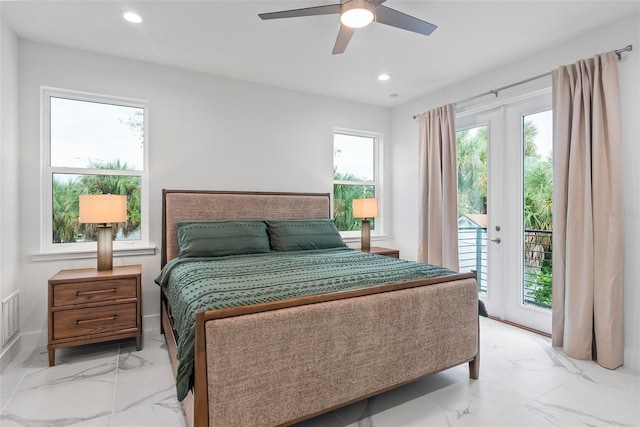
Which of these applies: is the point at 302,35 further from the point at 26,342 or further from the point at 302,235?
the point at 26,342

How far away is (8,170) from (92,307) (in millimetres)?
1237

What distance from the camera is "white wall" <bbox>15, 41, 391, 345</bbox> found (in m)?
2.91

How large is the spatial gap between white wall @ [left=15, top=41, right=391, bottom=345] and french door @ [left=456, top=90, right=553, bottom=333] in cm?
155

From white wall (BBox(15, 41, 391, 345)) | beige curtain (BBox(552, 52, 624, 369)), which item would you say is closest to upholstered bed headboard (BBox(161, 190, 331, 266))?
white wall (BBox(15, 41, 391, 345))

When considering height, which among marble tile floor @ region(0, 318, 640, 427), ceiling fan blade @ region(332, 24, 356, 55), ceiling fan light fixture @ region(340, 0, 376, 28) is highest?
ceiling fan blade @ region(332, 24, 356, 55)

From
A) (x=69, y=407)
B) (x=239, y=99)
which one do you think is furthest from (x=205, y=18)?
(x=69, y=407)

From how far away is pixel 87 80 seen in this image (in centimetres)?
312

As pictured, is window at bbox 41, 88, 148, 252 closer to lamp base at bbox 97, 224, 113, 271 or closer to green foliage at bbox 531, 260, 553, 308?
lamp base at bbox 97, 224, 113, 271

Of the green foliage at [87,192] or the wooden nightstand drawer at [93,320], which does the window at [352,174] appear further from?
the wooden nightstand drawer at [93,320]

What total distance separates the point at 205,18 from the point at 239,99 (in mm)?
1261

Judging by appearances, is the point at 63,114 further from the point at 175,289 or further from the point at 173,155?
the point at 175,289

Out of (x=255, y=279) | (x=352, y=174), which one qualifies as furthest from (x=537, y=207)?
(x=255, y=279)

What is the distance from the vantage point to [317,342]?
1679 mm

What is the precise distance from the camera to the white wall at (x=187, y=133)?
9.55 ft
